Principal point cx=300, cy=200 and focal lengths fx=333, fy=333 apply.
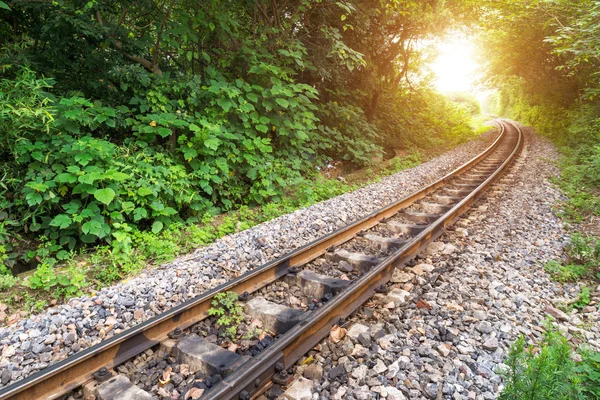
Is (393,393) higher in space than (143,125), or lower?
lower

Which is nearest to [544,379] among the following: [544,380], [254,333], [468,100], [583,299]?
[544,380]

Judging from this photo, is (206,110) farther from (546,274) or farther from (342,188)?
(546,274)

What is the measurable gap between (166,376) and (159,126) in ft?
14.2

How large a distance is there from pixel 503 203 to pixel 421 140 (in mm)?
9342

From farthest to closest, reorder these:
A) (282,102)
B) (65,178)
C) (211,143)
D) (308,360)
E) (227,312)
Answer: (282,102), (211,143), (65,178), (227,312), (308,360)

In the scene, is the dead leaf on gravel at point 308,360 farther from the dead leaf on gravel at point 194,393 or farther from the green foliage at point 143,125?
the green foliage at point 143,125

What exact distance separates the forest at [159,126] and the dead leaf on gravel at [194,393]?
2.29 meters

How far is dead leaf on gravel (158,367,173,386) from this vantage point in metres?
2.44

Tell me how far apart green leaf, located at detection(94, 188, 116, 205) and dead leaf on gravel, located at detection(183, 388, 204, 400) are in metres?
2.92

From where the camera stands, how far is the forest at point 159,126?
14.4 ft

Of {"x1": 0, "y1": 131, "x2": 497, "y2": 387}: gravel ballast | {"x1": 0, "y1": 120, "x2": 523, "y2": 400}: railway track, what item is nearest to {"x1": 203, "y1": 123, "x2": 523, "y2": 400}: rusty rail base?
{"x1": 0, "y1": 120, "x2": 523, "y2": 400}: railway track

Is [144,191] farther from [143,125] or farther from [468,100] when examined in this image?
[468,100]

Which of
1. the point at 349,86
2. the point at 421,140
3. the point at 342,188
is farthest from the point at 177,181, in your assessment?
the point at 421,140

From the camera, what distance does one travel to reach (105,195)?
434 centimetres
